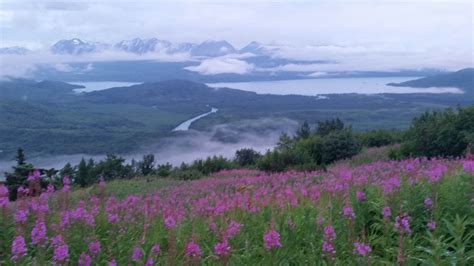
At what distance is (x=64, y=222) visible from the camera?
4.37 m

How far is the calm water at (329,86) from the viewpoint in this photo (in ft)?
383

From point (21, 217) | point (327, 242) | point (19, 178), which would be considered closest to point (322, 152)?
point (19, 178)

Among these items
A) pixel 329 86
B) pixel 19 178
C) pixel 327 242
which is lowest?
pixel 19 178

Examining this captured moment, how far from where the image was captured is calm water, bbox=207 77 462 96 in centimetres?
11688

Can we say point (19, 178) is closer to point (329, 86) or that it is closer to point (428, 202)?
point (428, 202)

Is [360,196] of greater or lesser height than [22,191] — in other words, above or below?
below

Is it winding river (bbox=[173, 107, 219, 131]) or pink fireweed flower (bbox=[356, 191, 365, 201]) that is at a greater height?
pink fireweed flower (bbox=[356, 191, 365, 201])

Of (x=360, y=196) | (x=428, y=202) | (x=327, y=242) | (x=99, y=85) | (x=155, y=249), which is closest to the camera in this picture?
(x=155, y=249)

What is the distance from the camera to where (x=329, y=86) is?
13625cm

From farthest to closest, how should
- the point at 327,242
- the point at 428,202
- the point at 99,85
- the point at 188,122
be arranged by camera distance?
the point at 99,85 < the point at 188,122 < the point at 428,202 < the point at 327,242

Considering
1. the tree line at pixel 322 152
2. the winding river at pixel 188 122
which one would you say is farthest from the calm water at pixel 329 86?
the tree line at pixel 322 152

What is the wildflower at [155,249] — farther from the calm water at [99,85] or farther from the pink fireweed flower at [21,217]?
the calm water at [99,85]

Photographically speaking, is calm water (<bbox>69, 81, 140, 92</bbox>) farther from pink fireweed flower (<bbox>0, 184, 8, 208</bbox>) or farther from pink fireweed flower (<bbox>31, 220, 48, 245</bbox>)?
pink fireweed flower (<bbox>31, 220, 48, 245</bbox>)

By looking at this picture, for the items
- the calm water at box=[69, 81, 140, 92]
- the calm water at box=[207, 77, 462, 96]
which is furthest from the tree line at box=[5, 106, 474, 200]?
the calm water at box=[69, 81, 140, 92]
